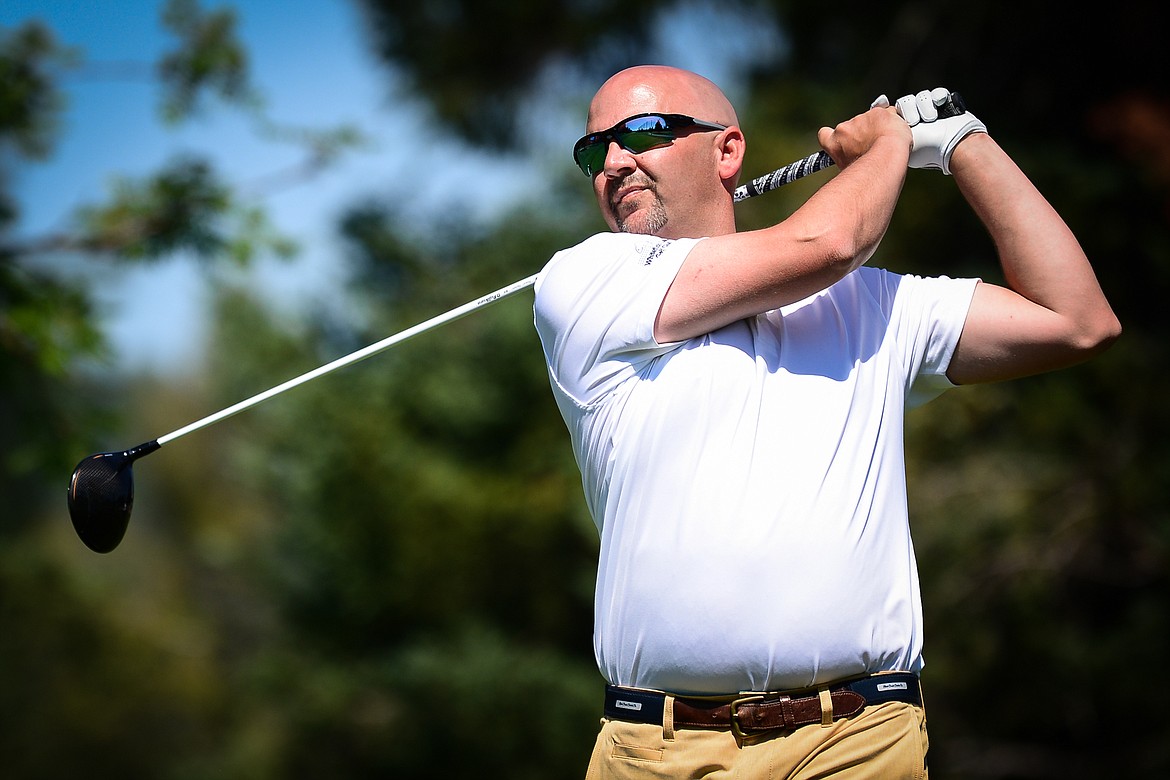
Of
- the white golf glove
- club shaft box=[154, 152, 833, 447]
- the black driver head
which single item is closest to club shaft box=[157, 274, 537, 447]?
club shaft box=[154, 152, 833, 447]

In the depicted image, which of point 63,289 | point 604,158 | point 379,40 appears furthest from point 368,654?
point 604,158

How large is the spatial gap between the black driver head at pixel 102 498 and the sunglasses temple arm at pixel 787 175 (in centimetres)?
139

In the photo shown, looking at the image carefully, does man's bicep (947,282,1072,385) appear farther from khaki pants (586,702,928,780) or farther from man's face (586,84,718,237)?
khaki pants (586,702,928,780)

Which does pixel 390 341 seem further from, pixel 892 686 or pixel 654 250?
pixel 892 686

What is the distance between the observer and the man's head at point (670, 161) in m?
2.50

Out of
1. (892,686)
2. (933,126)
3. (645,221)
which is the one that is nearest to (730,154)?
(645,221)

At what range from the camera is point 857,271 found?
2438 mm

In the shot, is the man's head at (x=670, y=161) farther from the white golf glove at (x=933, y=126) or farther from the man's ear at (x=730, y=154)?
the white golf glove at (x=933, y=126)

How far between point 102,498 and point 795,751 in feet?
4.88

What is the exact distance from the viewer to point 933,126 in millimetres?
2461

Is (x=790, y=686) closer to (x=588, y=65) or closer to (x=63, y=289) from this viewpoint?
(x=63, y=289)

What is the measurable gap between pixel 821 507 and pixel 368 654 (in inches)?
483

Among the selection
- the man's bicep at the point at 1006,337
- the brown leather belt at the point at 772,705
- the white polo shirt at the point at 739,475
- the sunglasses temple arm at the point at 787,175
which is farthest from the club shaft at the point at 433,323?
the brown leather belt at the point at 772,705

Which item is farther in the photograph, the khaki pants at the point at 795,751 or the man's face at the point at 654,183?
the man's face at the point at 654,183
